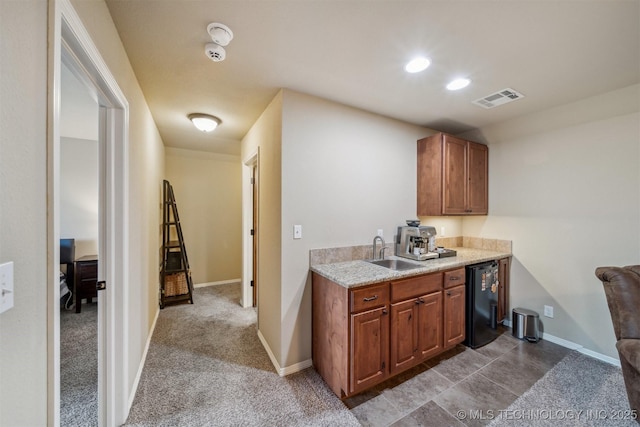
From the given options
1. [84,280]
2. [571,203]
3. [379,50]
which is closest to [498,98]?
[571,203]

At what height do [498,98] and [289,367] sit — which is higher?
[498,98]

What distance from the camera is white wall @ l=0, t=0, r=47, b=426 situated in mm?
605

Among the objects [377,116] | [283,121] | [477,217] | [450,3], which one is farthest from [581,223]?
[283,121]

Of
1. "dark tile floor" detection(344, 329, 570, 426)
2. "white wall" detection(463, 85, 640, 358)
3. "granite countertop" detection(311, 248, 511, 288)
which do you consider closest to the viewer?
"dark tile floor" detection(344, 329, 570, 426)

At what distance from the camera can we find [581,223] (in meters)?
2.50

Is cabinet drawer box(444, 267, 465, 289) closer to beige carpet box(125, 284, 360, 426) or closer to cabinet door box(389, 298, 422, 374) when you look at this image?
cabinet door box(389, 298, 422, 374)

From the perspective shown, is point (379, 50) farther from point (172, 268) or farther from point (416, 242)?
point (172, 268)

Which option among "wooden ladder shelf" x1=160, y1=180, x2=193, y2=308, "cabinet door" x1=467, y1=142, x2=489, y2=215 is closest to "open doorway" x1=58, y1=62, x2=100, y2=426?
"wooden ladder shelf" x1=160, y1=180, x2=193, y2=308

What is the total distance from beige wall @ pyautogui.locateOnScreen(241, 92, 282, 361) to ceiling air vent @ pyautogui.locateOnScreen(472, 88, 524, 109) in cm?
195

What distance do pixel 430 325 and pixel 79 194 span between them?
4.97m

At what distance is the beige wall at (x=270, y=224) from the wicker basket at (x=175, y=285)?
172cm

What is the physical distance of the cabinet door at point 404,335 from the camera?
6.50 ft

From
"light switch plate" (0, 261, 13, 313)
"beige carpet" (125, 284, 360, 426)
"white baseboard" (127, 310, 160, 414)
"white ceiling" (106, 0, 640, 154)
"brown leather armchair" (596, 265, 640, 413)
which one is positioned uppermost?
"white ceiling" (106, 0, 640, 154)

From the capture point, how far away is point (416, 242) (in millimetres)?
2652
